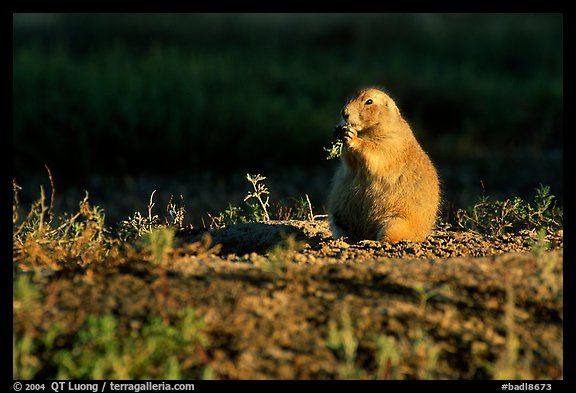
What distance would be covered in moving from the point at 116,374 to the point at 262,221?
2.95 meters

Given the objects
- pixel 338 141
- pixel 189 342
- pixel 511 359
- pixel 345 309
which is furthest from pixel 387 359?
pixel 338 141

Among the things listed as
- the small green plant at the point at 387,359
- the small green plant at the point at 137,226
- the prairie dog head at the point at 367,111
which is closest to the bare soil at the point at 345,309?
the small green plant at the point at 387,359

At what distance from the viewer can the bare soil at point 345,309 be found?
3.59m

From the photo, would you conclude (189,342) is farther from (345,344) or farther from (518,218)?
(518,218)

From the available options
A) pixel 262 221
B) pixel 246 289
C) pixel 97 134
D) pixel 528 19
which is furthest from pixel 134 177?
pixel 528 19

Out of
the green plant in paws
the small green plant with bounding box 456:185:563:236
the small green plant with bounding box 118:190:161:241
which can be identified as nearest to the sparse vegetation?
the small green plant with bounding box 118:190:161:241

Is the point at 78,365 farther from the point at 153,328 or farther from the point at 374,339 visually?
the point at 374,339

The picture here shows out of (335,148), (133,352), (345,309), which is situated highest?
(335,148)

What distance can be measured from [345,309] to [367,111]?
115 inches

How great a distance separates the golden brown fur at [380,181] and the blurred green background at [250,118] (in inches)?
112

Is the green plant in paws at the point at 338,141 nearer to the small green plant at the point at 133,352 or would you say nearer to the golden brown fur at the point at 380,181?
the golden brown fur at the point at 380,181

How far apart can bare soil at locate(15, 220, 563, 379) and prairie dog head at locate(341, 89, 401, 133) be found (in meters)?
2.04

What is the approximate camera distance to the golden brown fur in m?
6.13

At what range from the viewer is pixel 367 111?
21.3ft
